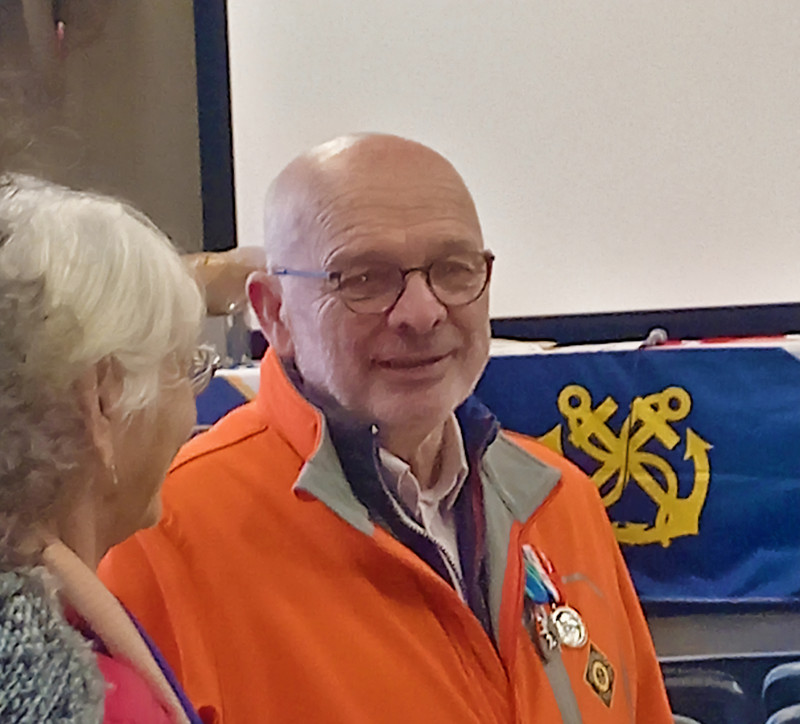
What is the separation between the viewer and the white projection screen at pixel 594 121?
171 cm

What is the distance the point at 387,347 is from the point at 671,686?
2.97 feet

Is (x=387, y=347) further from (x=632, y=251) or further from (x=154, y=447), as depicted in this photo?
(x=632, y=251)

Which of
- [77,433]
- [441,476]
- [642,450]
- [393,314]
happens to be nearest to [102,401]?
[77,433]

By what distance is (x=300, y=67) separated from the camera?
6.08 ft

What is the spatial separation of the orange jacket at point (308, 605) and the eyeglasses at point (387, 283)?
0.41 ft

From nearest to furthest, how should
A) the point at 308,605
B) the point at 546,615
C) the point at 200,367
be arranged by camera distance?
the point at 200,367, the point at 308,605, the point at 546,615

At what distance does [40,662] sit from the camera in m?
0.45

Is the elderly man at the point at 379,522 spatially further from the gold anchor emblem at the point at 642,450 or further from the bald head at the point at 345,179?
the gold anchor emblem at the point at 642,450

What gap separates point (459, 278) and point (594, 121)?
0.95m

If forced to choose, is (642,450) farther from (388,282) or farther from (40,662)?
(40,662)

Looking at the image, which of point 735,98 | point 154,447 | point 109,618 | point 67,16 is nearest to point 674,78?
point 735,98

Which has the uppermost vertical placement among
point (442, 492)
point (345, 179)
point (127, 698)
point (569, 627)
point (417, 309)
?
point (345, 179)

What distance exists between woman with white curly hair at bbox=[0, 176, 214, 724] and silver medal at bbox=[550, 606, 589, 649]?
47 centimetres

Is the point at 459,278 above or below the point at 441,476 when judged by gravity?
above
